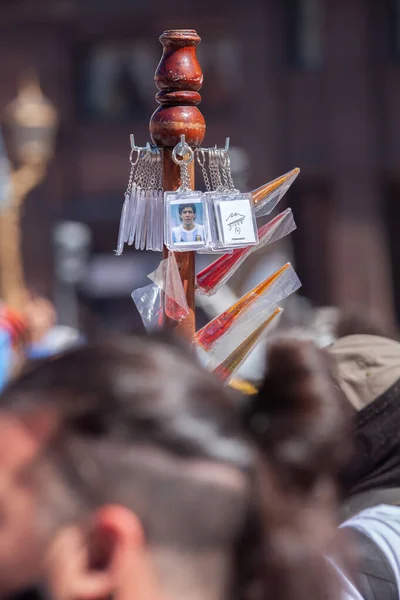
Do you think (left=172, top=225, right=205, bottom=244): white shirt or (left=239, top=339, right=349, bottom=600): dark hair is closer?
(left=239, top=339, right=349, bottom=600): dark hair

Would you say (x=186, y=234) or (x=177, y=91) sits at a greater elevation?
(x=177, y=91)

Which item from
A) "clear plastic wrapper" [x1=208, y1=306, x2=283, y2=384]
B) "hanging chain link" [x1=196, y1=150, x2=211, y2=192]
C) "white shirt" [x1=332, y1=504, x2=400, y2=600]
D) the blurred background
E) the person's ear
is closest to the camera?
the person's ear

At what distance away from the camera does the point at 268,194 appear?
210 centimetres

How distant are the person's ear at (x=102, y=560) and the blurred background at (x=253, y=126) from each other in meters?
15.0

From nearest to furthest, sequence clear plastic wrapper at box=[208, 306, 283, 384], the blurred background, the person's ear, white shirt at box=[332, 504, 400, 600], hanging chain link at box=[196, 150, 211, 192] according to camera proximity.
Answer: the person's ear
white shirt at box=[332, 504, 400, 600]
clear plastic wrapper at box=[208, 306, 283, 384]
hanging chain link at box=[196, 150, 211, 192]
the blurred background

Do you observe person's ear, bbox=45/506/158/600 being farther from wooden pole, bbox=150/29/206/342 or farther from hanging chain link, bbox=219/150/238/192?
hanging chain link, bbox=219/150/238/192

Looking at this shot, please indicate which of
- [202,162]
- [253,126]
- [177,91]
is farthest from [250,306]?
[253,126]

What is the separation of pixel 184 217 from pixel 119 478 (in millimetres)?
994

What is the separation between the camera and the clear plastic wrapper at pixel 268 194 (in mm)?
2086

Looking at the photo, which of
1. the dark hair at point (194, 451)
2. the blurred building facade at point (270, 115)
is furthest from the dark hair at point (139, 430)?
the blurred building facade at point (270, 115)

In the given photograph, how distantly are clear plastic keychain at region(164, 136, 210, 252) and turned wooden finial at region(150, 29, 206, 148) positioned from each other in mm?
32

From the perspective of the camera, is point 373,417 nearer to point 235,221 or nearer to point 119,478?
point 235,221

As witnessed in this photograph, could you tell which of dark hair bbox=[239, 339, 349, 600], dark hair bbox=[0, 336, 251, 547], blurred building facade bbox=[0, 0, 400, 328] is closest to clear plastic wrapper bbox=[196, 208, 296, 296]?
dark hair bbox=[239, 339, 349, 600]

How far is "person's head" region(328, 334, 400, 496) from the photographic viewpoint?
2.10m
